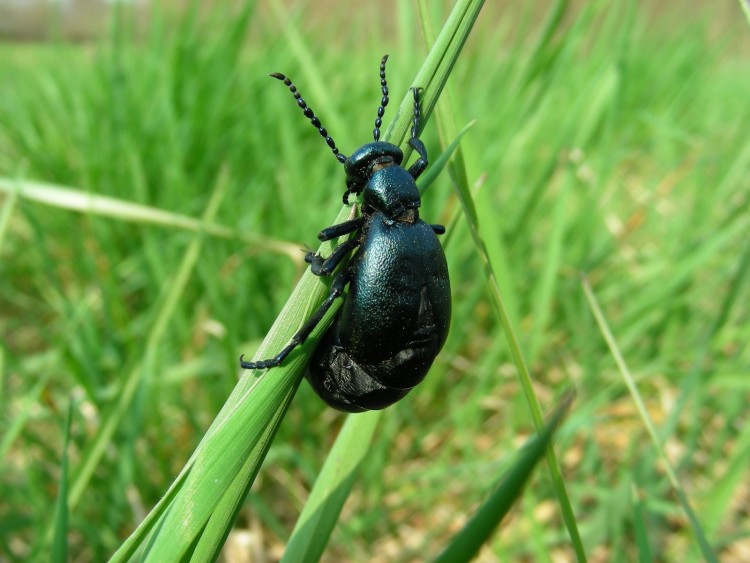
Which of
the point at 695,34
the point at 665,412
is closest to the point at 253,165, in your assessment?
the point at 665,412

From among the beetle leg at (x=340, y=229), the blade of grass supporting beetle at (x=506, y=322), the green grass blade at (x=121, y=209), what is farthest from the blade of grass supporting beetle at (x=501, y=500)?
the green grass blade at (x=121, y=209)

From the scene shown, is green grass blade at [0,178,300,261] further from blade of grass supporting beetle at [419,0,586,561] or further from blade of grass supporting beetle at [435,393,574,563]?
blade of grass supporting beetle at [435,393,574,563]

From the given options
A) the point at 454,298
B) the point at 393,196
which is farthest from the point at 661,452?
the point at 454,298

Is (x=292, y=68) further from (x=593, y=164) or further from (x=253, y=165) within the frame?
(x=593, y=164)

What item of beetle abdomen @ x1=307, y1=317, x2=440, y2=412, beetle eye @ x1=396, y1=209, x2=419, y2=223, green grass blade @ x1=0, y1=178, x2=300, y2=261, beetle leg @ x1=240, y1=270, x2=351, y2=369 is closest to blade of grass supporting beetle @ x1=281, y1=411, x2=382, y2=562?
beetle abdomen @ x1=307, y1=317, x2=440, y2=412

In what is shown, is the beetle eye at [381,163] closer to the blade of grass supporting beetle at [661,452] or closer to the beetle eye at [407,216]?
the beetle eye at [407,216]
